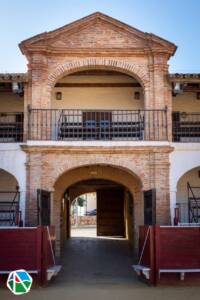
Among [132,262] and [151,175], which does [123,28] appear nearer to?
[151,175]

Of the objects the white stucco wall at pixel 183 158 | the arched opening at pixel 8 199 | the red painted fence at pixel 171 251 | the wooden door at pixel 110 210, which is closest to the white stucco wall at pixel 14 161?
the arched opening at pixel 8 199

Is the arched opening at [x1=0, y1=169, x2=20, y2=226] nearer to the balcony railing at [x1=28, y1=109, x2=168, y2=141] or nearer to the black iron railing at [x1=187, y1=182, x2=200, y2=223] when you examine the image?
the balcony railing at [x1=28, y1=109, x2=168, y2=141]

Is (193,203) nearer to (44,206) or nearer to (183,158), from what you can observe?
(183,158)

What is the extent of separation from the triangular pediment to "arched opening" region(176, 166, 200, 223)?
4.66m

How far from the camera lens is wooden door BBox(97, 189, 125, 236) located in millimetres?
24969

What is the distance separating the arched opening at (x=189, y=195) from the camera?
17172 mm

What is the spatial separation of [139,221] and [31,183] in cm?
442

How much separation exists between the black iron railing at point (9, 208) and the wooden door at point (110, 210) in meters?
8.29

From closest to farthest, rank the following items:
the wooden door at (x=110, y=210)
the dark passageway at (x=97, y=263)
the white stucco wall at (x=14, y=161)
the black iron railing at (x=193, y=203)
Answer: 1. the dark passageway at (x=97, y=263)
2. the white stucco wall at (x=14, y=161)
3. the black iron railing at (x=193, y=203)
4. the wooden door at (x=110, y=210)

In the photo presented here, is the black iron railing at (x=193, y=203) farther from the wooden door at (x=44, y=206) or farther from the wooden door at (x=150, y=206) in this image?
the wooden door at (x=44, y=206)

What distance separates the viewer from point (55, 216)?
57.5 feet

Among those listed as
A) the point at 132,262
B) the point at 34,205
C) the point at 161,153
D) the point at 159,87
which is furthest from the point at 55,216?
the point at 159,87

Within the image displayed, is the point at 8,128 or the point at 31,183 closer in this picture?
the point at 31,183

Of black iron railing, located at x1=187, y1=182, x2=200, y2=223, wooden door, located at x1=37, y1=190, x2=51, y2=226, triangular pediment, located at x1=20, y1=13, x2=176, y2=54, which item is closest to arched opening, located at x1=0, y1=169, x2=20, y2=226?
wooden door, located at x1=37, y1=190, x2=51, y2=226
